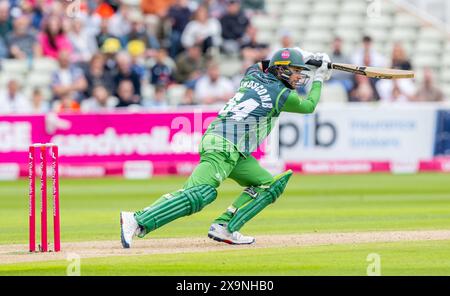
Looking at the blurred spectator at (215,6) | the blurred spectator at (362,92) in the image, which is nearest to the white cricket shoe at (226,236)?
the blurred spectator at (362,92)

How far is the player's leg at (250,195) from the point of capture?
10.4 m

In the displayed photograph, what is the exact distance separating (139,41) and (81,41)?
1.16m

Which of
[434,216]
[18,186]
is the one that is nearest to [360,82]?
[18,186]

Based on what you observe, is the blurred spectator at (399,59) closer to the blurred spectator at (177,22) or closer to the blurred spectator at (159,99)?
the blurred spectator at (177,22)

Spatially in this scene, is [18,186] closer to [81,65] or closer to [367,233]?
[81,65]

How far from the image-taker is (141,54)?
74.4 feet

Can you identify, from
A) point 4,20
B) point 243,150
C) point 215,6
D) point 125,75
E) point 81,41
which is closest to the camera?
point 243,150

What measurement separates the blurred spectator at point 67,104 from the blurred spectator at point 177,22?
9.50 ft

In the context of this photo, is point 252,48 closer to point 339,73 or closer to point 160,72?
point 339,73

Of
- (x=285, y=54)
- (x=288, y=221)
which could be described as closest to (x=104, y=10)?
(x=288, y=221)

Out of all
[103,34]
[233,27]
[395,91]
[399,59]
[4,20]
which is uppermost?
[4,20]

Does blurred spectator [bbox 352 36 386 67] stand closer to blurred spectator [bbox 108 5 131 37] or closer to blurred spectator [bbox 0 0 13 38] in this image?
blurred spectator [bbox 108 5 131 37]
